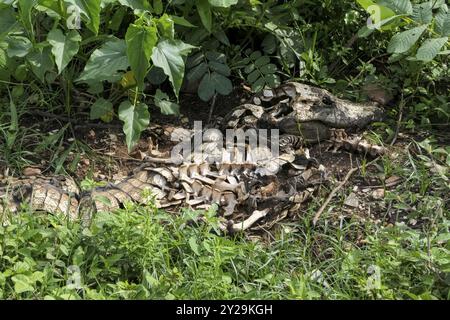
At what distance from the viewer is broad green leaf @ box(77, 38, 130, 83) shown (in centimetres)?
383

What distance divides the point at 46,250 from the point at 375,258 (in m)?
1.27

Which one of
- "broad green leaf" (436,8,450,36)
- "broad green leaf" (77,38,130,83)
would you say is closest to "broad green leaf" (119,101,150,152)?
"broad green leaf" (77,38,130,83)

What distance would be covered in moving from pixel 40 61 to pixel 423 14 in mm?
1855

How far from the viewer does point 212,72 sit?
14.5 ft

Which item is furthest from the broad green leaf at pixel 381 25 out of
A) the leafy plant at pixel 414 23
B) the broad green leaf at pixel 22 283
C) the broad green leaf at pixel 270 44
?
the broad green leaf at pixel 22 283

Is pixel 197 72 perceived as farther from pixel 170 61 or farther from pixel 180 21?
pixel 170 61

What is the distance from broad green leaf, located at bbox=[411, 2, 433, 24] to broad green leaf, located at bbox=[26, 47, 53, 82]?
1.78 meters

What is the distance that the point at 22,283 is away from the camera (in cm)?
295

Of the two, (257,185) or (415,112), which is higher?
(415,112)

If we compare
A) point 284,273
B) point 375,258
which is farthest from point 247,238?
point 375,258

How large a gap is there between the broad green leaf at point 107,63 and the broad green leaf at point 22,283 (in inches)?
46.0
